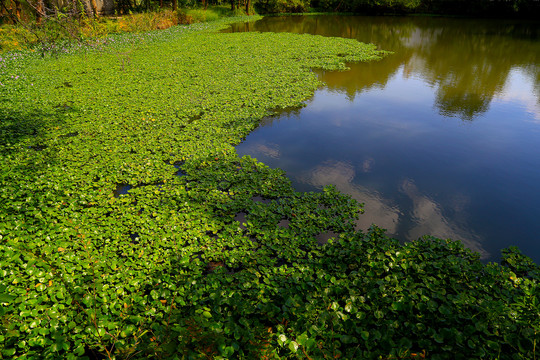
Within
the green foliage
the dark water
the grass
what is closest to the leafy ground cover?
the dark water

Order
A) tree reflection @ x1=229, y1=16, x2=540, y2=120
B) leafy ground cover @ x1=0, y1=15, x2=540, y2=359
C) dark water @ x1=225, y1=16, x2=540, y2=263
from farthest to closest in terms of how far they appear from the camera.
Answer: tree reflection @ x1=229, y1=16, x2=540, y2=120, dark water @ x1=225, y1=16, x2=540, y2=263, leafy ground cover @ x1=0, y1=15, x2=540, y2=359

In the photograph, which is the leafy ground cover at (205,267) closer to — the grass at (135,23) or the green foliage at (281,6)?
the grass at (135,23)

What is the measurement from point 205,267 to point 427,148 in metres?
7.42

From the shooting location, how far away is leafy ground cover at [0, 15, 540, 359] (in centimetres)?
322

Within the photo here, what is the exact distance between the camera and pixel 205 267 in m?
4.65

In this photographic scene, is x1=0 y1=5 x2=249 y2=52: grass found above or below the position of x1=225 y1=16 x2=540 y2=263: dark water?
above

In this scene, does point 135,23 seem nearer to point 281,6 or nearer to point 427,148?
point 427,148

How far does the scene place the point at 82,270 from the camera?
4.23 meters

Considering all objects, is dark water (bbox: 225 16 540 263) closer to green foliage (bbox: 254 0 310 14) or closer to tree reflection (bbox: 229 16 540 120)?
tree reflection (bbox: 229 16 540 120)

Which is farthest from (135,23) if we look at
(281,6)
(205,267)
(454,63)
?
(281,6)

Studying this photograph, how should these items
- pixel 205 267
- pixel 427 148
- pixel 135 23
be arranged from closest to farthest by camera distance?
1. pixel 205 267
2. pixel 427 148
3. pixel 135 23

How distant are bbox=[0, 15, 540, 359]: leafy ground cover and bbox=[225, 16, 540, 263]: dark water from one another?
73 centimetres

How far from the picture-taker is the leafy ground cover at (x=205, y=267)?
3217mm

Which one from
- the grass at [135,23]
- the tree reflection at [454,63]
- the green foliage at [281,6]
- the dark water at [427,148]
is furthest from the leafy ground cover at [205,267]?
the green foliage at [281,6]
